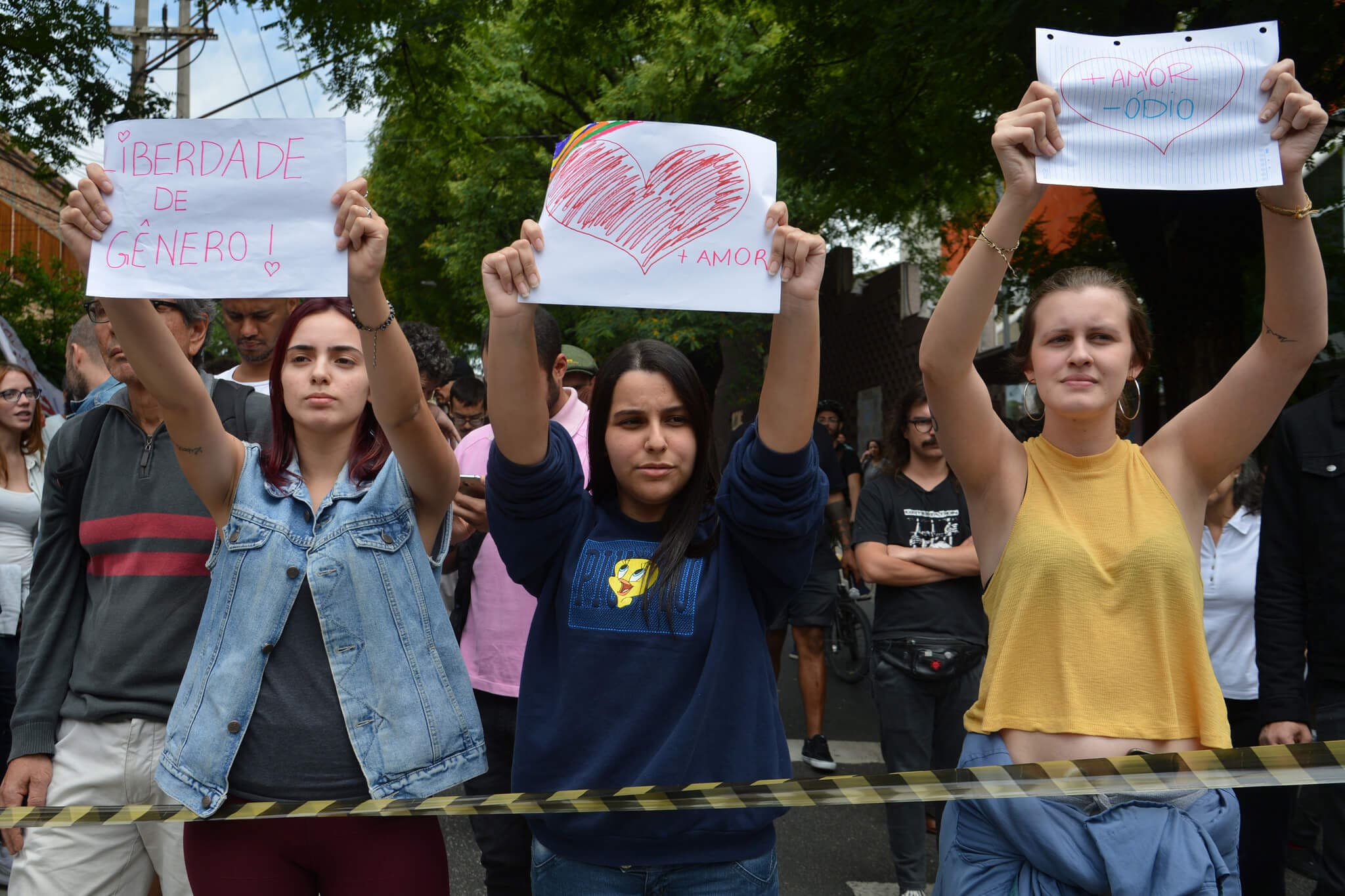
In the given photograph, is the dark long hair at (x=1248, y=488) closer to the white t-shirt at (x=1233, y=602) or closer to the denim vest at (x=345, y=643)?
the white t-shirt at (x=1233, y=602)

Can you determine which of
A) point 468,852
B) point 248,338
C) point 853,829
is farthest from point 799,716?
point 248,338

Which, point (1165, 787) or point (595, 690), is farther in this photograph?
point (595, 690)

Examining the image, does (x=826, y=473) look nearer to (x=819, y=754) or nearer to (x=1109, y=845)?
(x=819, y=754)

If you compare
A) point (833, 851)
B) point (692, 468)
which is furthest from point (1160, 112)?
Answer: point (833, 851)

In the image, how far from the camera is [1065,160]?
2164 millimetres

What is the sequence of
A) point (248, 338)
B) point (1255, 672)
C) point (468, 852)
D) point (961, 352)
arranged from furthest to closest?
point (468, 852) → point (1255, 672) → point (248, 338) → point (961, 352)

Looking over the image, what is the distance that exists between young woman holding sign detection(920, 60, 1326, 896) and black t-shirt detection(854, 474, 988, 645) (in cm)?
221

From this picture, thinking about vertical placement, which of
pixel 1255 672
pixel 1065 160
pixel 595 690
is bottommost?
pixel 1255 672

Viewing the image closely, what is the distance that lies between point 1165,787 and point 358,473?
5.61 ft

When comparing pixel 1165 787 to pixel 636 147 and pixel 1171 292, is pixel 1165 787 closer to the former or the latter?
pixel 636 147

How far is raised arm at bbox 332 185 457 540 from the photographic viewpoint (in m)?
2.30

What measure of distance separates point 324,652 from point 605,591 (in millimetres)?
597

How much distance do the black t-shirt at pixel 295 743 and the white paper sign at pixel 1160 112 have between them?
5.76ft

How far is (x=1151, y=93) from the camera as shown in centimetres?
220
